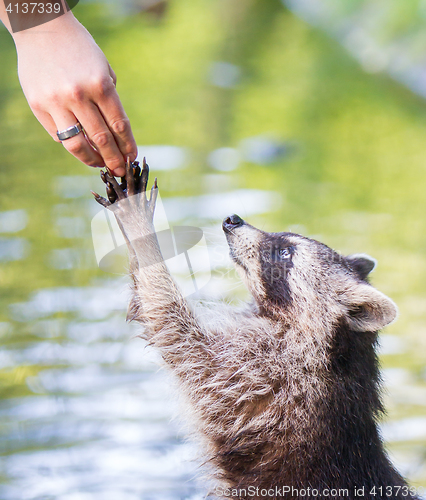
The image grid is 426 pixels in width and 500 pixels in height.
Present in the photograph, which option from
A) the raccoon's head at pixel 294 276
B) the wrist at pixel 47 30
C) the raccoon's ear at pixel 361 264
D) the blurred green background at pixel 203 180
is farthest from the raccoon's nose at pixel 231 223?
the wrist at pixel 47 30

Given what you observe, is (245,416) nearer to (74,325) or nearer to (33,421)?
(33,421)

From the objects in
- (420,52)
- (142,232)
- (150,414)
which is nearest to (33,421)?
(150,414)

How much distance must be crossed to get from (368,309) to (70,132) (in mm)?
1259

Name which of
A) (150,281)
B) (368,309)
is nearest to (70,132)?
(150,281)

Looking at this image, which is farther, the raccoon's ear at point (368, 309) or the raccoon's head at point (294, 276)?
the raccoon's head at point (294, 276)

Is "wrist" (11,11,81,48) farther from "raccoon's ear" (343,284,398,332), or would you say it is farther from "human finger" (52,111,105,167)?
"raccoon's ear" (343,284,398,332)

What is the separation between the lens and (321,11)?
5910 mm

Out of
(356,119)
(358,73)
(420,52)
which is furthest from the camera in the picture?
(358,73)

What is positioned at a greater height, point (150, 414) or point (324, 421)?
point (150, 414)

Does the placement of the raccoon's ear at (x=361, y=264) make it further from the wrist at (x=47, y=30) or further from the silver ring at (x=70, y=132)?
the wrist at (x=47, y=30)

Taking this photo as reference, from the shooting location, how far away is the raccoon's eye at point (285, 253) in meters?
2.10

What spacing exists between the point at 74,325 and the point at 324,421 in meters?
2.05

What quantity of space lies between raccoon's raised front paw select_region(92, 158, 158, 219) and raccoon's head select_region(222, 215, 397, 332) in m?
0.37

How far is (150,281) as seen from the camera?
6.40 feet
